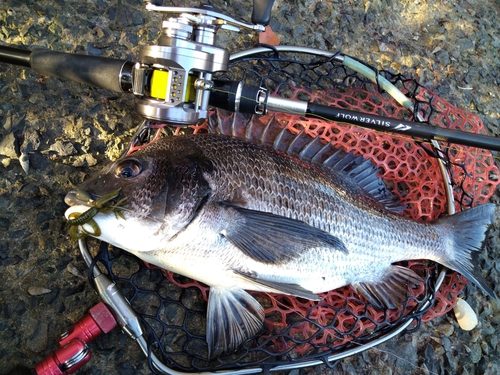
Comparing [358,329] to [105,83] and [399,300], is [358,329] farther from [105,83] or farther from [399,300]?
[105,83]

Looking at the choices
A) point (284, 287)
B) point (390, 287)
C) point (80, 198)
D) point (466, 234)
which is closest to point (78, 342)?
point (80, 198)

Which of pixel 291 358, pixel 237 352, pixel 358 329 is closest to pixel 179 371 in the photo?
pixel 237 352

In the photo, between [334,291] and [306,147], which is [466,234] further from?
[306,147]

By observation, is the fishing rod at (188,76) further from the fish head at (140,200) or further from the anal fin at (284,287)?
the anal fin at (284,287)

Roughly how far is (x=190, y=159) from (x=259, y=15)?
0.63 meters

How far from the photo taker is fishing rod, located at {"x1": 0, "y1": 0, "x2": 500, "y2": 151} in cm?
140

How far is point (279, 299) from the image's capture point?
Result: 2.04 meters

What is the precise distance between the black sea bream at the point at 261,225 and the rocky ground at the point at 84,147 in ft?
1.39

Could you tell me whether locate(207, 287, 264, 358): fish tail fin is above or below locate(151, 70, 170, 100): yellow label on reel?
below

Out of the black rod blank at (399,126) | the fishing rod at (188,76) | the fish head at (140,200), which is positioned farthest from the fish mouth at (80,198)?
the black rod blank at (399,126)

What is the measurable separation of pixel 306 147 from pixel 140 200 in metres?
0.87

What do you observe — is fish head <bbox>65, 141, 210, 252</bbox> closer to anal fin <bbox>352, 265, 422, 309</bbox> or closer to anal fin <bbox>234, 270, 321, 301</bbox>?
anal fin <bbox>234, 270, 321, 301</bbox>

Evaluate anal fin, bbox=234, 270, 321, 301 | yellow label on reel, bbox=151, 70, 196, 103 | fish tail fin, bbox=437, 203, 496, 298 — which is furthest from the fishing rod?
anal fin, bbox=234, 270, 321, 301

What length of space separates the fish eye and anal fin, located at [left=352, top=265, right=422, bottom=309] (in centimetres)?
120
